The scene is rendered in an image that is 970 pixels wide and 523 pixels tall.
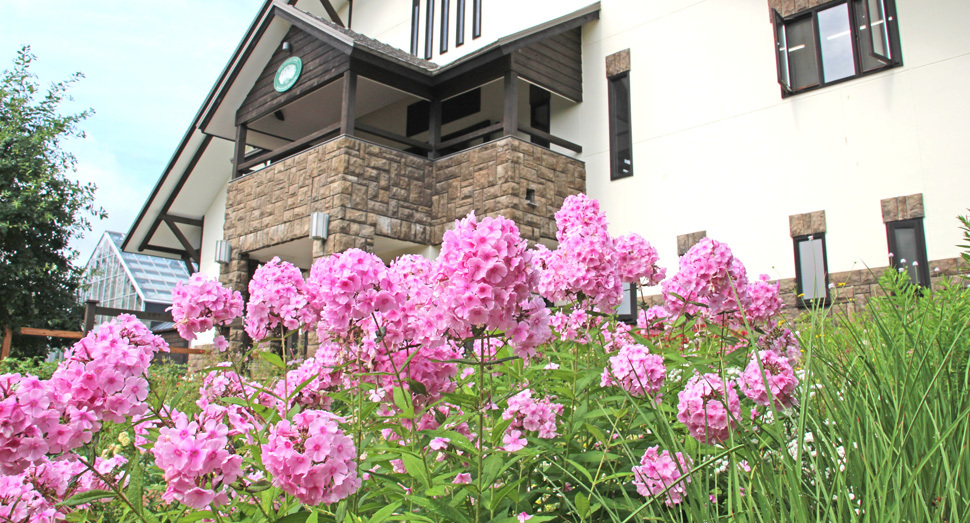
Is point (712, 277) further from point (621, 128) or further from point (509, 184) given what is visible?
point (621, 128)

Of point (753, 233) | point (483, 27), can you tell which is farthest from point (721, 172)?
point (483, 27)

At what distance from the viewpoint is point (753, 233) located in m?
9.36

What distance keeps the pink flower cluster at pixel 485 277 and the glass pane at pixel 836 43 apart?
8788mm

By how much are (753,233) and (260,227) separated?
8.17 m

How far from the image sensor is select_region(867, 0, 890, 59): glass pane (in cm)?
850

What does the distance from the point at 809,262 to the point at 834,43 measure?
2965 millimetres

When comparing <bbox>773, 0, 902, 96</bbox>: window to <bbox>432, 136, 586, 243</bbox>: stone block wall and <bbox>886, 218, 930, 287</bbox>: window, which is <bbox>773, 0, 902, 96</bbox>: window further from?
<bbox>432, 136, 586, 243</bbox>: stone block wall

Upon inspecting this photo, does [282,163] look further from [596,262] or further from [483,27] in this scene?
[596,262]

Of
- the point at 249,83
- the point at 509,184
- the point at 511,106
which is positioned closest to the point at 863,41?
the point at 511,106

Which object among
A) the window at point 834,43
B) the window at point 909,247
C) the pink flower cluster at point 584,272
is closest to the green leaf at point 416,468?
the pink flower cluster at point 584,272

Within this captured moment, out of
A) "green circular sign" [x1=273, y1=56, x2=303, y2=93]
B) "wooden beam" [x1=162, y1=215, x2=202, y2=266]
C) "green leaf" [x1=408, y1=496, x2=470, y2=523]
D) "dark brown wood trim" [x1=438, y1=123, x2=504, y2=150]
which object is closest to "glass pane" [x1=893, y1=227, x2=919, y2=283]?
"dark brown wood trim" [x1=438, y1=123, x2=504, y2=150]

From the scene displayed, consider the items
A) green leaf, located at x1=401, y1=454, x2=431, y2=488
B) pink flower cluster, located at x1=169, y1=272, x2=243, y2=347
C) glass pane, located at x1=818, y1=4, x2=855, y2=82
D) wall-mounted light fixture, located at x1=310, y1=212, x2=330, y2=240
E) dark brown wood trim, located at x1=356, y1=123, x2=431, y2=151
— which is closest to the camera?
green leaf, located at x1=401, y1=454, x2=431, y2=488

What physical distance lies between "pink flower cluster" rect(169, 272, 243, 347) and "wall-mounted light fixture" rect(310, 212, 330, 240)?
7.75 metres

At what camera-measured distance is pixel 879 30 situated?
8570 mm
